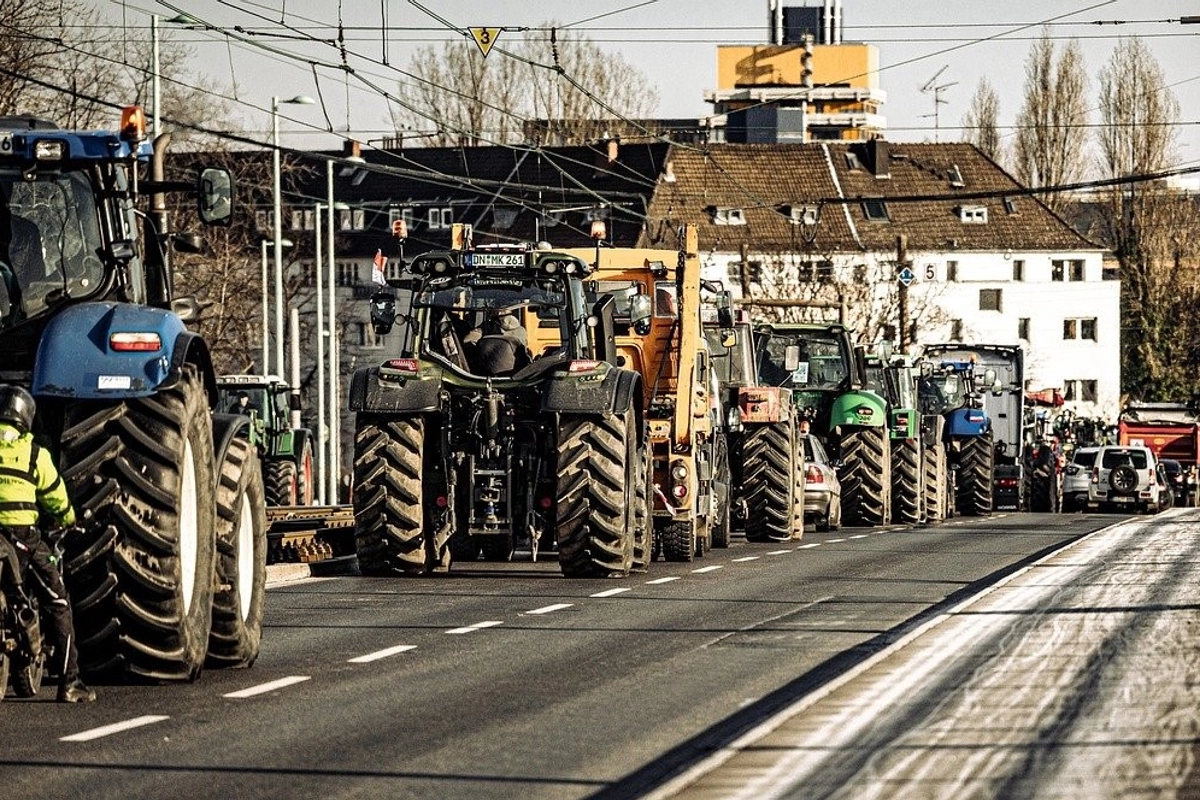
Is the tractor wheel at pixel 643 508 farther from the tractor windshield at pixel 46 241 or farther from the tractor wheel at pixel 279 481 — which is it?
the tractor wheel at pixel 279 481

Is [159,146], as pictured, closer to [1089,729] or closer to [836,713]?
[836,713]

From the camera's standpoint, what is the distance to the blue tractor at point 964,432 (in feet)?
152

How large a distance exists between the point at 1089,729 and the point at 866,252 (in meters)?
96.2

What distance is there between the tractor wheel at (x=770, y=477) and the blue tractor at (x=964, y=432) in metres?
15.2

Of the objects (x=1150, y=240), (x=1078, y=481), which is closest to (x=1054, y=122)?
(x=1150, y=240)

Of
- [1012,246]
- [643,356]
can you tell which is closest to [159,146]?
[643,356]

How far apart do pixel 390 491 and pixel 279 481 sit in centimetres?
2128

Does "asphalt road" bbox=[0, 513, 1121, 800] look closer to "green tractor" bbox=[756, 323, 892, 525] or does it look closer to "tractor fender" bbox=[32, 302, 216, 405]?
"tractor fender" bbox=[32, 302, 216, 405]

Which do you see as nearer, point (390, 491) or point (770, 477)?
point (390, 491)

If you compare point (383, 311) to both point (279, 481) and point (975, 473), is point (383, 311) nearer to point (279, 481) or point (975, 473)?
point (279, 481)

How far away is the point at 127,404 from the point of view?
11734 millimetres

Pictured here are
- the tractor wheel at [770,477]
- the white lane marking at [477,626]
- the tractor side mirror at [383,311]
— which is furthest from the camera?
the tractor wheel at [770,477]

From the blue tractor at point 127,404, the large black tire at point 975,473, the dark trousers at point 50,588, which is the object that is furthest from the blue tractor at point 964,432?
the dark trousers at point 50,588

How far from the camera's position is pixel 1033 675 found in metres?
12.8
